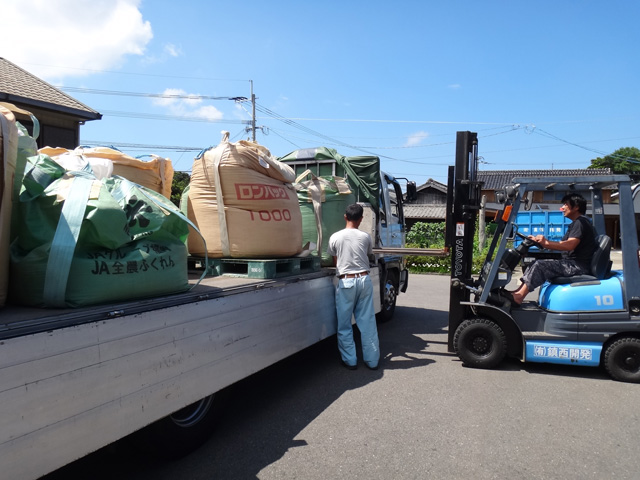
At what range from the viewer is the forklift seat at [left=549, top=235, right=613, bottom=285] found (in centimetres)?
497

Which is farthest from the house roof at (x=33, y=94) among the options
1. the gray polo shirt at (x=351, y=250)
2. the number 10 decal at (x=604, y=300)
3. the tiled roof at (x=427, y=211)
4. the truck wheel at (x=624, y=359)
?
the tiled roof at (x=427, y=211)

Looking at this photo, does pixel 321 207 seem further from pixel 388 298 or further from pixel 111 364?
pixel 111 364

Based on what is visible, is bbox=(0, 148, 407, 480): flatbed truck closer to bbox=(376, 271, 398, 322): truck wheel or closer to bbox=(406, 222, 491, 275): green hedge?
bbox=(376, 271, 398, 322): truck wheel

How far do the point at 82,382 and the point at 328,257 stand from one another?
12.8ft

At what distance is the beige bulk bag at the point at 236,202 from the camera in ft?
13.4

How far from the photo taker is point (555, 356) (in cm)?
488

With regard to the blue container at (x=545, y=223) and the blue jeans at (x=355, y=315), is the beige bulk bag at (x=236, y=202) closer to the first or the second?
the blue jeans at (x=355, y=315)

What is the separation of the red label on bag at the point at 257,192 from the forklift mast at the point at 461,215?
7.74 feet

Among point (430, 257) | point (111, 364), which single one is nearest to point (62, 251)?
point (111, 364)

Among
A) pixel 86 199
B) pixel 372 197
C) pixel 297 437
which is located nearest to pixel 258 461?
pixel 297 437

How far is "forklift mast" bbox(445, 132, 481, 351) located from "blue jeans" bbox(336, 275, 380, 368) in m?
1.12

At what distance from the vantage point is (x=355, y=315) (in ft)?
16.7

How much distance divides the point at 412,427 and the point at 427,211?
31269 millimetres

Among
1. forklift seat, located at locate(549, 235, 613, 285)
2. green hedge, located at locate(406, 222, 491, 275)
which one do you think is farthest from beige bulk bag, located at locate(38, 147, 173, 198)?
green hedge, located at locate(406, 222, 491, 275)
